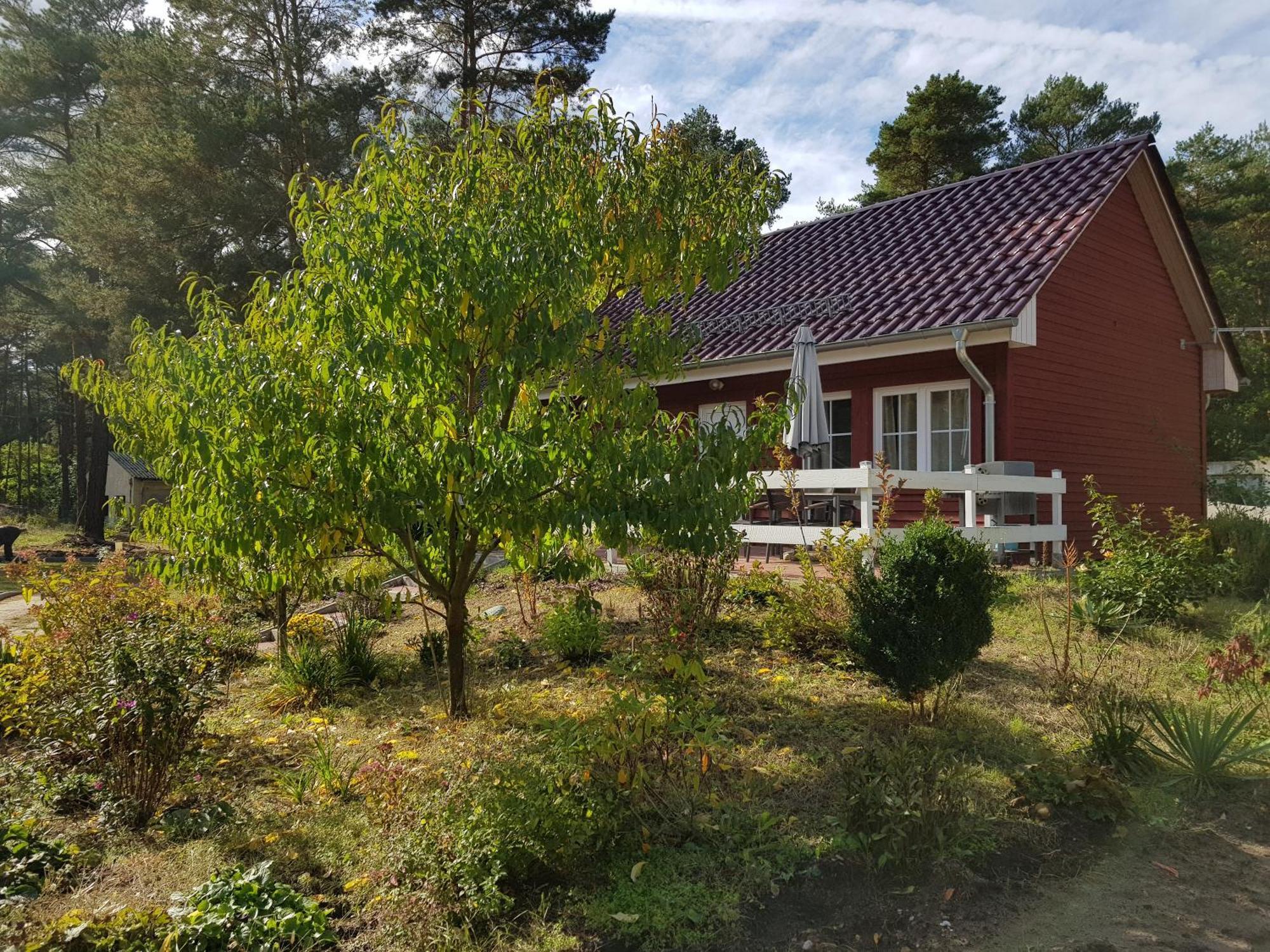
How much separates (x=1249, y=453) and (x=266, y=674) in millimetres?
28495

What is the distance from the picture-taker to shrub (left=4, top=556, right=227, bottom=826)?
4.26m

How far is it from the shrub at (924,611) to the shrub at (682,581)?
1393 millimetres

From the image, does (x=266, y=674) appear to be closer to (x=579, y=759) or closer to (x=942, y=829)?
(x=579, y=759)

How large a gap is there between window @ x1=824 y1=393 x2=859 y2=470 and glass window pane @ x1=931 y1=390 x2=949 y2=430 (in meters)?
1.26

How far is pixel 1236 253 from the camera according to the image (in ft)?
98.3

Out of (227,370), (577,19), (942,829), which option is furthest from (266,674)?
(577,19)

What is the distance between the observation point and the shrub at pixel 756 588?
7.29 metres

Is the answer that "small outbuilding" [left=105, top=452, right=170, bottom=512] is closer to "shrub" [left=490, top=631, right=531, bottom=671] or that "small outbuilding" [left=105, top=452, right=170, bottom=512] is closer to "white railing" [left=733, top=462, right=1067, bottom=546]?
"shrub" [left=490, top=631, right=531, bottom=671]

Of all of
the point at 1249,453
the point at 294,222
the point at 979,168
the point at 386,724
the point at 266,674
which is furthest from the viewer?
the point at 979,168

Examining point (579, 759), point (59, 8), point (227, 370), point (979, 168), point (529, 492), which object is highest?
point (59, 8)

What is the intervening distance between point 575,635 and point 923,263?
8491 mm

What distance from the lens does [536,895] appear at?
11.5ft

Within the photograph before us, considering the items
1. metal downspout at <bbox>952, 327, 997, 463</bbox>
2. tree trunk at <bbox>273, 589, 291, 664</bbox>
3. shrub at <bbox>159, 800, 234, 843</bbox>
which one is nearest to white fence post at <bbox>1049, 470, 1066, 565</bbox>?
metal downspout at <bbox>952, 327, 997, 463</bbox>

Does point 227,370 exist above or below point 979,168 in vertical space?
below
